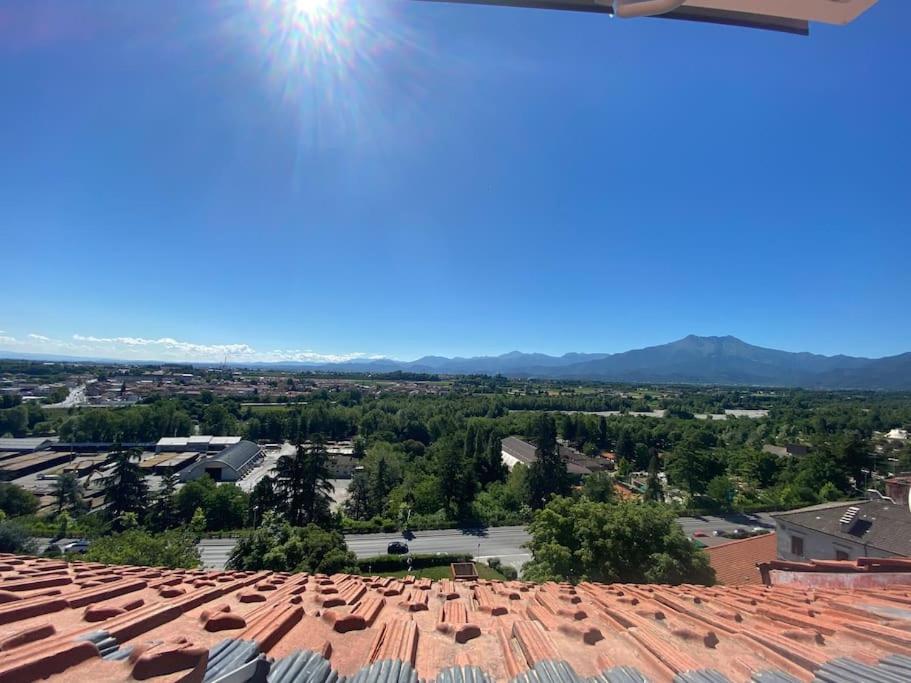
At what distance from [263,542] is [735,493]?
137ft

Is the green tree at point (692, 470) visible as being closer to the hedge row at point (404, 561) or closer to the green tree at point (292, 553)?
the hedge row at point (404, 561)

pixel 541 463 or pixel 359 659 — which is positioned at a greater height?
pixel 359 659

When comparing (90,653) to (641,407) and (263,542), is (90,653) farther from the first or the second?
(641,407)

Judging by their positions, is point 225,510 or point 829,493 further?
point 829,493

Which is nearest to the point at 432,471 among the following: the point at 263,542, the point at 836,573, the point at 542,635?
the point at 263,542

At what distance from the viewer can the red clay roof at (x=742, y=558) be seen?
14.1 metres

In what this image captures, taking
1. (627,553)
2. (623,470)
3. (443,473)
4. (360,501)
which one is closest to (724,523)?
(623,470)

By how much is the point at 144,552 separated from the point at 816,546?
23.2m

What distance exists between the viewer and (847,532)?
13.7 meters

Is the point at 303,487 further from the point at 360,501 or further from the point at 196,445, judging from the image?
the point at 196,445

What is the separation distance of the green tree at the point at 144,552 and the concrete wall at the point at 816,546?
21477mm

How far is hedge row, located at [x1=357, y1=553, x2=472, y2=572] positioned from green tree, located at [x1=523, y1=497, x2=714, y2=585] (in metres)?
12.7

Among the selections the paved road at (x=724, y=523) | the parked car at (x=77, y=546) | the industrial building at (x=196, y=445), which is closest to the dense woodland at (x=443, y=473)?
the paved road at (x=724, y=523)

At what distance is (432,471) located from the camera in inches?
1572
